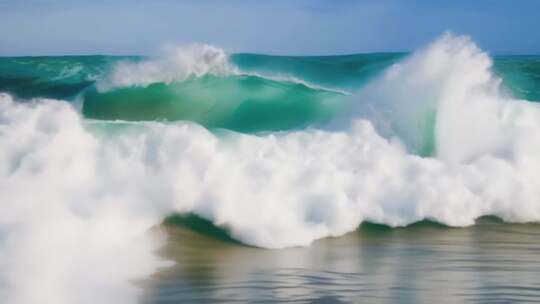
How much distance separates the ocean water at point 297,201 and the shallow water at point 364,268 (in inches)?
0.8

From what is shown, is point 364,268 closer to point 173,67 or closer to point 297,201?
point 297,201

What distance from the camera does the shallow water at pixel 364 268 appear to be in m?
6.85

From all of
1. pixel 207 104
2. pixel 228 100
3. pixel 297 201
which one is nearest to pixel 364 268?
pixel 297 201

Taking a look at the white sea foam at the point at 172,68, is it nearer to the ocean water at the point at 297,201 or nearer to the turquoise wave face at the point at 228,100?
the turquoise wave face at the point at 228,100

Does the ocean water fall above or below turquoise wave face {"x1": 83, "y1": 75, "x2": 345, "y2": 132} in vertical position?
below

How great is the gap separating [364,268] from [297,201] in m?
1.93

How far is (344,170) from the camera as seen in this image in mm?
10641

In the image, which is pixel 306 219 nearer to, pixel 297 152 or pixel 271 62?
pixel 297 152

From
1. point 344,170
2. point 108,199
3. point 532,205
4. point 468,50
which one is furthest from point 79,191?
point 468,50

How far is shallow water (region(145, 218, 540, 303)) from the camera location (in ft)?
22.5

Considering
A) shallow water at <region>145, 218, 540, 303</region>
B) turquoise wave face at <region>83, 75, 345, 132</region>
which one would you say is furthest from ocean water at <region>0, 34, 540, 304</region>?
turquoise wave face at <region>83, 75, 345, 132</region>

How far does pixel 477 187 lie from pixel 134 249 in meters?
4.25

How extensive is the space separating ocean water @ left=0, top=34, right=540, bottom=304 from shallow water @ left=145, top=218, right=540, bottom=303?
21 millimetres

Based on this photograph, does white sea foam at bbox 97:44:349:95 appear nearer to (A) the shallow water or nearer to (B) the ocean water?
(B) the ocean water
